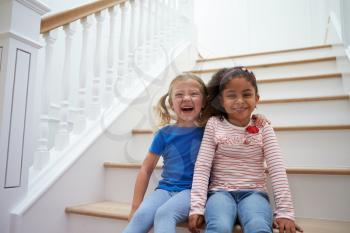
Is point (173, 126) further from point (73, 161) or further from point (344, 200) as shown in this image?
point (344, 200)

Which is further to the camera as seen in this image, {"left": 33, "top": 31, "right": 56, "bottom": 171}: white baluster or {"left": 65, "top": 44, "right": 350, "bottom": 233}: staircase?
{"left": 33, "top": 31, "right": 56, "bottom": 171}: white baluster

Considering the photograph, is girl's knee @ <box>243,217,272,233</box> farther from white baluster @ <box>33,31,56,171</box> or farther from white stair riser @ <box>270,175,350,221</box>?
white baluster @ <box>33,31,56,171</box>

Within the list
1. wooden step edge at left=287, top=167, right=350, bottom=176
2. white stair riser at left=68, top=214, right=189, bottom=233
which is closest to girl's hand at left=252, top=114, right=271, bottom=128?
wooden step edge at left=287, top=167, right=350, bottom=176

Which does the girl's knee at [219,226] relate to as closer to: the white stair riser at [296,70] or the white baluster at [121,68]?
the white baluster at [121,68]

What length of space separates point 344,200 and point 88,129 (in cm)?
116

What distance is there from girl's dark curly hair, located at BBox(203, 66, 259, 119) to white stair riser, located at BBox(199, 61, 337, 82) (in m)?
1.24

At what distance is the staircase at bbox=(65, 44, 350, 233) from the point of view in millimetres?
1173

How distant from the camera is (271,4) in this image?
391 centimetres

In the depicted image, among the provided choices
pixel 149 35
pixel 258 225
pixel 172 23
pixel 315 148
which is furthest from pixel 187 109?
pixel 172 23

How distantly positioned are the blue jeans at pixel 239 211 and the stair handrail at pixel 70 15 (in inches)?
37.8

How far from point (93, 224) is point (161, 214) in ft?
1.30

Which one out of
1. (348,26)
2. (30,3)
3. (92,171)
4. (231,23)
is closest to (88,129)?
(92,171)

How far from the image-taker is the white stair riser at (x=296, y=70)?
2.33 metres

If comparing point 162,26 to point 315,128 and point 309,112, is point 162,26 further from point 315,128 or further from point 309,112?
point 315,128
